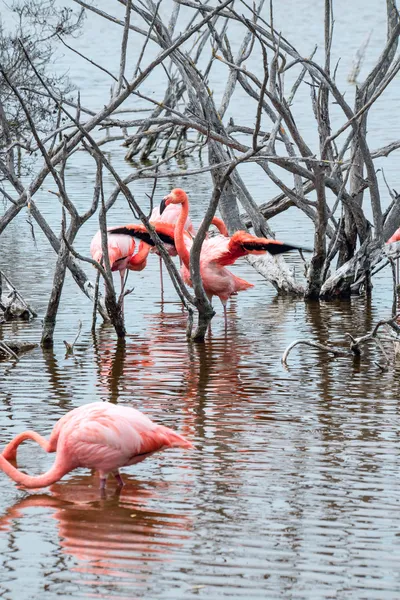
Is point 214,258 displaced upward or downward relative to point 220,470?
upward

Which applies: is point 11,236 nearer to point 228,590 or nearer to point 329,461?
point 329,461

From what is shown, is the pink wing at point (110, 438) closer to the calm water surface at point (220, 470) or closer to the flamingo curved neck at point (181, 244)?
the calm water surface at point (220, 470)

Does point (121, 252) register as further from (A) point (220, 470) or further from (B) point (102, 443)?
(B) point (102, 443)

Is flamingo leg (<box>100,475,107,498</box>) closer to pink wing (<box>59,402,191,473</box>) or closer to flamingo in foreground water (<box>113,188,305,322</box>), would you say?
pink wing (<box>59,402,191,473</box>)

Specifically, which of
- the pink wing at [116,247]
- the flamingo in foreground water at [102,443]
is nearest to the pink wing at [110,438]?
the flamingo in foreground water at [102,443]

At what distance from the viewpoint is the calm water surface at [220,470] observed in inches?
162

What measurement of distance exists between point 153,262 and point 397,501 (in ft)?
24.3

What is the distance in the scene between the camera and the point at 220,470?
528 cm

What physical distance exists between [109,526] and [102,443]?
0.39 metres

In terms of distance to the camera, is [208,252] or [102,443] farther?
[208,252]

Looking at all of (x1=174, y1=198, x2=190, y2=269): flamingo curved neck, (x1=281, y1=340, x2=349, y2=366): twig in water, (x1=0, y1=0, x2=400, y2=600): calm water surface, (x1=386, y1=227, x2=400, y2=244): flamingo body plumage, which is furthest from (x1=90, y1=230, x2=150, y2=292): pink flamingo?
(x1=281, y1=340, x2=349, y2=366): twig in water

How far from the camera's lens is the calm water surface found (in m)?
4.12

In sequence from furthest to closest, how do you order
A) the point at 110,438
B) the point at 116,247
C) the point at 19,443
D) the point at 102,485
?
the point at 116,247 < the point at 19,443 < the point at 102,485 < the point at 110,438

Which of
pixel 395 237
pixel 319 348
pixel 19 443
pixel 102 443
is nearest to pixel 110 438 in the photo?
pixel 102 443
